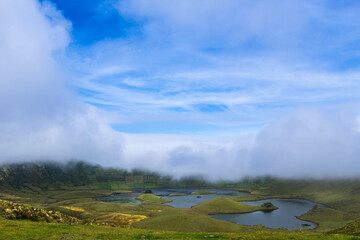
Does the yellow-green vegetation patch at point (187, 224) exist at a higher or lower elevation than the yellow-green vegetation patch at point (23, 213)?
lower

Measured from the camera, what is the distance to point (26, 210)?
4097 centimetres

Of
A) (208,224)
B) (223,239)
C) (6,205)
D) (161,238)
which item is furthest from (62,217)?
(208,224)

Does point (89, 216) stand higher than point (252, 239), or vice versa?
point (252, 239)

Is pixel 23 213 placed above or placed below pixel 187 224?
above

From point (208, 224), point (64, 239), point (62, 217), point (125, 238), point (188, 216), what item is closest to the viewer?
point (64, 239)

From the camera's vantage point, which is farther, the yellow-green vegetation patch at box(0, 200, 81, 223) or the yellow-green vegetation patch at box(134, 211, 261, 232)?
the yellow-green vegetation patch at box(134, 211, 261, 232)

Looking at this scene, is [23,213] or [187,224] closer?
[23,213]

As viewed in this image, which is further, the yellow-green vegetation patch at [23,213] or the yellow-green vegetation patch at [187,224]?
the yellow-green vegetation patch at [187,224]

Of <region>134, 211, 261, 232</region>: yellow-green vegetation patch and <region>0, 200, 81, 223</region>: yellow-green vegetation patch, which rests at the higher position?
<region>0, 200, 81, 223</region>: yellow-green vegetation patch

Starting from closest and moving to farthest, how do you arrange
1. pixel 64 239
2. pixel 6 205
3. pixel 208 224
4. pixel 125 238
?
pixel 64 239 < pixel 125 238 < pixel 6 205 < pixel 208 224

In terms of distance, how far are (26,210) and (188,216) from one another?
477ft

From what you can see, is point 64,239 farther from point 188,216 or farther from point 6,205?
point 188,216

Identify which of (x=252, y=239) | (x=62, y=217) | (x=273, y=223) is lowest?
(x=273, y=223)

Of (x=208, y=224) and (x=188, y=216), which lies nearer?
(x=208, y=224)
